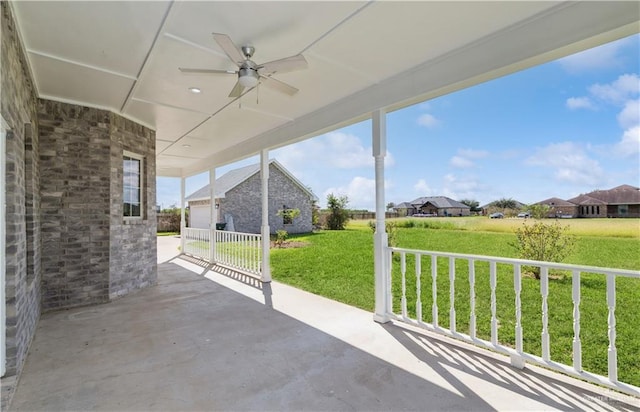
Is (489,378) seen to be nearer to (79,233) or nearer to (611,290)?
(611,290)

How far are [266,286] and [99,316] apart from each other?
2428mm

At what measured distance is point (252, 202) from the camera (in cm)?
1614

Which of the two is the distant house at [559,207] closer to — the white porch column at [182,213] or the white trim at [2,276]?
the white trim at [2,276]

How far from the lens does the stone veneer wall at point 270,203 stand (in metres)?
15.5

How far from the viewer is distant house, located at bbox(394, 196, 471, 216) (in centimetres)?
1350

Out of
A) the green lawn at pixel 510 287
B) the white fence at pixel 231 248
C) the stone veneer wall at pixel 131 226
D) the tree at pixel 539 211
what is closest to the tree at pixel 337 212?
the green lawn at pixel 510 287

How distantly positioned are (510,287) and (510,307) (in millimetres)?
1213

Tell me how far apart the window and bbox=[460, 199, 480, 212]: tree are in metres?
10.5

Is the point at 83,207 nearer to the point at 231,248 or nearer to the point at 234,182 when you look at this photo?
the point at 231,248

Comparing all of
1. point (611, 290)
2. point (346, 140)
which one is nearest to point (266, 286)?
point (611, 290)

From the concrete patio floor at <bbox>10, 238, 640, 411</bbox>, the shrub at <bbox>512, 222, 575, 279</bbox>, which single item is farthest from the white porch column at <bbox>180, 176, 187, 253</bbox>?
the shrub at <bbox>512, 222, 575, 279</bbox>

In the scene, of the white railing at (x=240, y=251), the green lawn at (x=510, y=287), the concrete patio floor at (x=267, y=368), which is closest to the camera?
the concrete patio floor at (x=267, y=368)

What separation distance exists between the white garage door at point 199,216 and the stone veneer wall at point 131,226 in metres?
10.4

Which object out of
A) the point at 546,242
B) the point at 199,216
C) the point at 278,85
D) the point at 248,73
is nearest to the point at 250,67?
the point at 248,73
